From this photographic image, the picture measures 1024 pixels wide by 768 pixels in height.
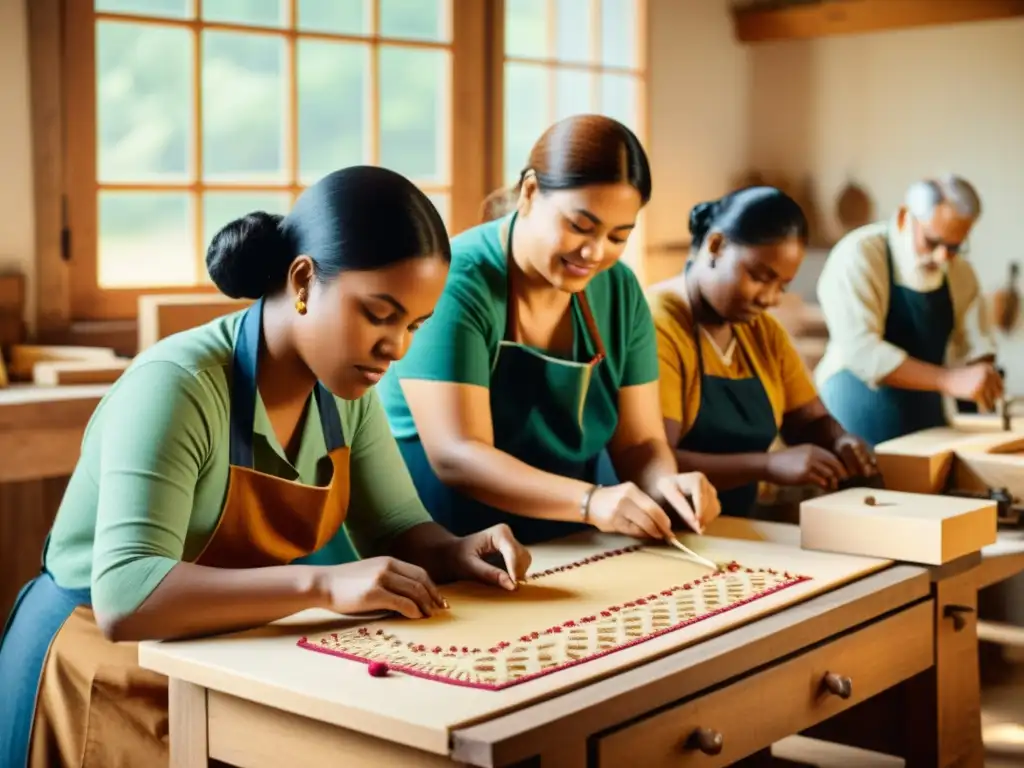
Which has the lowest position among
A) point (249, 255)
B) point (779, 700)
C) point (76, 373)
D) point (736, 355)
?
point (779, 700)

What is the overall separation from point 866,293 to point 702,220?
A: 1.03 m

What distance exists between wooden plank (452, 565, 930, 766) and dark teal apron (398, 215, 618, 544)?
617mm

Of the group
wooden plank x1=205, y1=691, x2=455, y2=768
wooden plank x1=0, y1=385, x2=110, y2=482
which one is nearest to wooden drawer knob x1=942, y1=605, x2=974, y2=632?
wooden plank x1=205, y1=691, x2=455, y2=768

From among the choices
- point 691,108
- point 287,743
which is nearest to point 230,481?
point 287,743

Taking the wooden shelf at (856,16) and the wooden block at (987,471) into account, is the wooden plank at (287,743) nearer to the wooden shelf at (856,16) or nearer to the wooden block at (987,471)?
the wooden block at (987,471)

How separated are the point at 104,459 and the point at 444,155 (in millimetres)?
3803

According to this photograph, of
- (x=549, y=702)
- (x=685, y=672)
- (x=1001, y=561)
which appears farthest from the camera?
(x=1001, y=561)

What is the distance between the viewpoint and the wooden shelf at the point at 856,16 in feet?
20.0

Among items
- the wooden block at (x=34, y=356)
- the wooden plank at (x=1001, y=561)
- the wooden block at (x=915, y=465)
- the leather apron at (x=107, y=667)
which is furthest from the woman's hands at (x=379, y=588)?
the wooden block at (x=34, y=356)

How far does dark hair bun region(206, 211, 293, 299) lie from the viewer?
179 centimetres

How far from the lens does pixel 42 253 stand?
4.11m

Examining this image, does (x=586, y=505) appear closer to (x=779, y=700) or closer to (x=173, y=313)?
(x=779, y=700)

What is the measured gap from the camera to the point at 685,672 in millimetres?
1611

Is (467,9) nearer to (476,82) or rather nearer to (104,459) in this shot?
(476,82)
